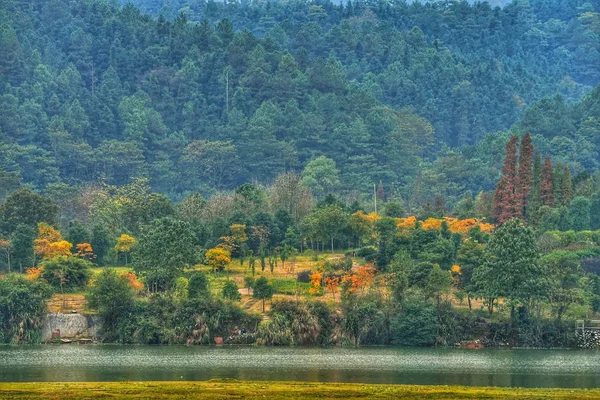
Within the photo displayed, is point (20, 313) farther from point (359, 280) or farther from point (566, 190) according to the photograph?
point (566, 190)

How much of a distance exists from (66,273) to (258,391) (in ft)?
146

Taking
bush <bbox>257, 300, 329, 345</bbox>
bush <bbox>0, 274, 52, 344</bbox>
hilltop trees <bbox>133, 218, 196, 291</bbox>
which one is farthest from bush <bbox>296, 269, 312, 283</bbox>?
bush <bbox>0, 274, 52, 344</bbox>

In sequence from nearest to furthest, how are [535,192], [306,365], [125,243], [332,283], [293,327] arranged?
[306,365], [293,327], [332,283], [125,243], [535,192]

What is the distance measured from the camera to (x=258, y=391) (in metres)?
65.6

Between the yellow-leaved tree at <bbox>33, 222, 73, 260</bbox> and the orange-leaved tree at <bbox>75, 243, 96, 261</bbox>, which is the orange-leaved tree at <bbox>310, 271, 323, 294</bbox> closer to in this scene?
the yellow-leaved tree at <bbox>33, 222, 73, 260</bbox>

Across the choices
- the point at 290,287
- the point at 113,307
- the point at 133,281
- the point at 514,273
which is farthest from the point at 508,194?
the point at 113,307

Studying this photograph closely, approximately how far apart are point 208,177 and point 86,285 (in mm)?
89178

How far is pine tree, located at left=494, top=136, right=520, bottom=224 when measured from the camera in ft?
428

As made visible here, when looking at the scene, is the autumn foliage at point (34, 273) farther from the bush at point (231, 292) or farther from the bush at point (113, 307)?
the bush at point (231, 292)

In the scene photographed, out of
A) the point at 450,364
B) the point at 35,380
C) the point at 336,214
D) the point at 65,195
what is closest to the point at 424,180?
the point at 65,195

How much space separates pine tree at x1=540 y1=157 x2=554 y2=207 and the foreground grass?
63.0 meters

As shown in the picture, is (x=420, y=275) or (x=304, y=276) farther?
(x=304, y=276)

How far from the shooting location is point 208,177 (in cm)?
19750

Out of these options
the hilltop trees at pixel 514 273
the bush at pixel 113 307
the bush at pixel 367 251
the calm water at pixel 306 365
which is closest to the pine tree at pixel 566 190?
the bush at pixel 367 251
